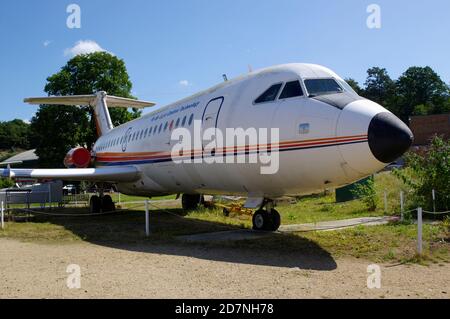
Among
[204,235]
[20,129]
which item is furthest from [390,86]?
[204,235]

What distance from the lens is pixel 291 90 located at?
8852 mm

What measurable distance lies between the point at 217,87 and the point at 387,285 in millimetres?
7012

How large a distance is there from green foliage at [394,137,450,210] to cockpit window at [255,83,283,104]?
7.00 meters

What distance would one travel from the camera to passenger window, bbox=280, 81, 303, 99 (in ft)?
28.6

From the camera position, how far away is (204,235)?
11.0 meters

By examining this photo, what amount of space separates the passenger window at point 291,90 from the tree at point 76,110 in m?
35.4

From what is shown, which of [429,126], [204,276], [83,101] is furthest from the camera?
[429,126]

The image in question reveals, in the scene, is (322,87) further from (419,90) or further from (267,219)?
(419,90)

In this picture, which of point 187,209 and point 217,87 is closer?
point 217,87

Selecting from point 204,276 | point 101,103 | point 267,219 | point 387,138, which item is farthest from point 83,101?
point 387,138

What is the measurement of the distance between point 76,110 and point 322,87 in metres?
37.4

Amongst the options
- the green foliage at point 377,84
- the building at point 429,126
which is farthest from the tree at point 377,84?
the building at point 429,126

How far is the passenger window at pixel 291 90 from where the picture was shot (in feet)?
28.6
